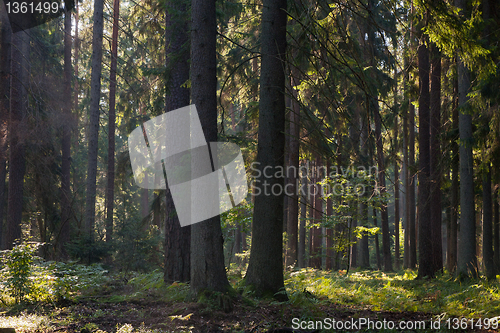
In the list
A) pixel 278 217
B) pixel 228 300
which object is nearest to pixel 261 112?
pixel 278 217

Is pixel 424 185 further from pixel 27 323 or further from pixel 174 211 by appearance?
pixel 27 323

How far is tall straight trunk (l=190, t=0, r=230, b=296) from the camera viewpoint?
6094 mm

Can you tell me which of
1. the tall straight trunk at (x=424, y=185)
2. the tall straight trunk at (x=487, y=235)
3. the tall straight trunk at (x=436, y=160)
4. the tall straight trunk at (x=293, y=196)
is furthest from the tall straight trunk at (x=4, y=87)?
the tall straight trunk at (x=487, y=235)

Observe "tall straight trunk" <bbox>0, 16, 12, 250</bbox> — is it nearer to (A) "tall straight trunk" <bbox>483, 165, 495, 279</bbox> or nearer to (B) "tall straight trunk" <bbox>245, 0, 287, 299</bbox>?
(B) "tall straight trunk" <bbox>245, 0, 287, 299</bbox>

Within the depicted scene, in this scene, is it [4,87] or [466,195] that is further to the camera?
[4,87]

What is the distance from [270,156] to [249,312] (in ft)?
9.10

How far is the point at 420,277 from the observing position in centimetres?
1098

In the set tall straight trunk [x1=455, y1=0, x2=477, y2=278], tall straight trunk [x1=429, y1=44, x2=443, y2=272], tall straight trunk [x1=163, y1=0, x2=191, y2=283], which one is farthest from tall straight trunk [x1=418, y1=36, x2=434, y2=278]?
tall straight trunk [x1=163, y1=0, x2=191, y2=283]

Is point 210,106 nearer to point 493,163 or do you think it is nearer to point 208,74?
point 208,74

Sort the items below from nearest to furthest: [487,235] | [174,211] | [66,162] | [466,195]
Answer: [174,211] < [466,195] < [487,235] < [66,162]

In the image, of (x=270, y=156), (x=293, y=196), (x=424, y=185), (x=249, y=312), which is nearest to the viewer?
(x=249, y=312)

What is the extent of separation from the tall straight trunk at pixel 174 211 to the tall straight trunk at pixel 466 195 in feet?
22.8

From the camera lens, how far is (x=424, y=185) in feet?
37.8

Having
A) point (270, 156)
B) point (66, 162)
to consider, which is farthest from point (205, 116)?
point (66, 162)
